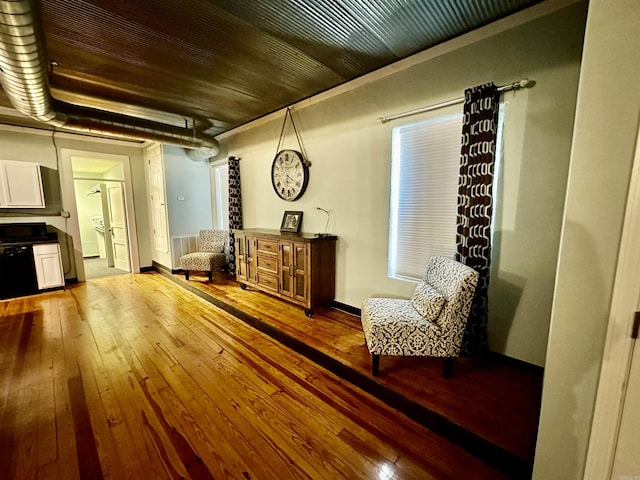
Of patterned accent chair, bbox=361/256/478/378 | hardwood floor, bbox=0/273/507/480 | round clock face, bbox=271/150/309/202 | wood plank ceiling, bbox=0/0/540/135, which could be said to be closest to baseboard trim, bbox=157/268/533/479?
hardwood floor, bbox=0/273/507/480

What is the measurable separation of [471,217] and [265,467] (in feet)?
6.99

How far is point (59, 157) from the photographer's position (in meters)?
4.36

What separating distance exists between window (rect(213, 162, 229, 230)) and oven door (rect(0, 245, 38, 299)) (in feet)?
8.99

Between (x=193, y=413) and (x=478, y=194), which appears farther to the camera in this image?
(x=478, y=194)

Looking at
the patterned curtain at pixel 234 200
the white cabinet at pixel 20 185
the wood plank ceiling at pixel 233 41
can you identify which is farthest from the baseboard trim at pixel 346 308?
the white cabinet at pixel 20 185

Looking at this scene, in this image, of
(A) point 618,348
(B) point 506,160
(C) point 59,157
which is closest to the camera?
(A) point 618,348

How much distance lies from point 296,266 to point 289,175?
1333 millimetres

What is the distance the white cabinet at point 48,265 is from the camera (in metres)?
3.97

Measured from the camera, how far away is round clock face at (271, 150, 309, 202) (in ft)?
11.2

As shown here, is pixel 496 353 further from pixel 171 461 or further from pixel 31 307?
pixel 31 307

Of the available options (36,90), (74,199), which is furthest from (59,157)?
(36,90)

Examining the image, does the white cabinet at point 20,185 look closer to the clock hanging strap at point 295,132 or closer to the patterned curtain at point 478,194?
the clock hanging strap at point 295,132

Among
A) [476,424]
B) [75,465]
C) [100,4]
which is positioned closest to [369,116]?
[100,4]

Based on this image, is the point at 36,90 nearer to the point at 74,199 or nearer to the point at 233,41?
the point at 233,41
